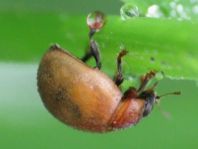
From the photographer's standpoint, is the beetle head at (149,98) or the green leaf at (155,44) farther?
the beetle head at (149,98)

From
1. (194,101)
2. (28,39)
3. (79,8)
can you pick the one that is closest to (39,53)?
(28,39)

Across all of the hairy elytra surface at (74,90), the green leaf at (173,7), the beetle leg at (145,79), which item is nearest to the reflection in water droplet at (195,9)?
the green leaf at (173,7)

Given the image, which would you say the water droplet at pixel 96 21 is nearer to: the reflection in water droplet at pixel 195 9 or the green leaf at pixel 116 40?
the green leaf at pixel 116 40

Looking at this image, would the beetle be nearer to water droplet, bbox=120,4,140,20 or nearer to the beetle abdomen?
the beetle abdomen

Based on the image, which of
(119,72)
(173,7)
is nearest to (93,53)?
(119,72)

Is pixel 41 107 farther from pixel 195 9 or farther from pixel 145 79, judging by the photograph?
pixel 195 9

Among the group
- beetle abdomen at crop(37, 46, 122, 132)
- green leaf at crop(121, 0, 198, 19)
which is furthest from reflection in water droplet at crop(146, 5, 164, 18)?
beetle abdomen at crop(37, 46, 122, 132)

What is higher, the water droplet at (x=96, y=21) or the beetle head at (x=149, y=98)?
the water droplet at (x=96, y=21)

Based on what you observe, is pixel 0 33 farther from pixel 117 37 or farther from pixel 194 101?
pixel 194 101
